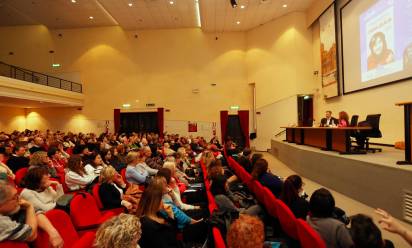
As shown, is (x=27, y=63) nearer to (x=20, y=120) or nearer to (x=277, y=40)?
(x=20, y=120)

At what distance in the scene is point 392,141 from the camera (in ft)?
24.3

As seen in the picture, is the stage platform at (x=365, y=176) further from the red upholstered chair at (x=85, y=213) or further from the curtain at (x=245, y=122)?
the curtain at (x=245, y=122)

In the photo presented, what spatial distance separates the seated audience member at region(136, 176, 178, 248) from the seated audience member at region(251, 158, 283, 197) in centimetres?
167

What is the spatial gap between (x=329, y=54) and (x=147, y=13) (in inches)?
316

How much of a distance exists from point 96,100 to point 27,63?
13.6 feet

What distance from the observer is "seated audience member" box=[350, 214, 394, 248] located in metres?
1.75

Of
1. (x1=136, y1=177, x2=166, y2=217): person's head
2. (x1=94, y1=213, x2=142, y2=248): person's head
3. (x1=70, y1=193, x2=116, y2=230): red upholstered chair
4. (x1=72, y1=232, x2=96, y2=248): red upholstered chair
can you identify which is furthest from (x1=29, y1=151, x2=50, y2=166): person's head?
(x1=94, y1=213, x2=142, y2=248): person's head

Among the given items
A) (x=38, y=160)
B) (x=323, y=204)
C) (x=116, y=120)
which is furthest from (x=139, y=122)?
(x=323, y=204)

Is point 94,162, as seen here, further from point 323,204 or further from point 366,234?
point 366,234

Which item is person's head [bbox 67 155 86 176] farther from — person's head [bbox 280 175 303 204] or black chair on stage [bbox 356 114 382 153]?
black chair on stage [bbox 356 114 382 153]

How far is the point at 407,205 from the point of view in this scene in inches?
146

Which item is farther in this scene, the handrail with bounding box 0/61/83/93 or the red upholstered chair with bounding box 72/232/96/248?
the handrail with bounding box 0/61/83/93

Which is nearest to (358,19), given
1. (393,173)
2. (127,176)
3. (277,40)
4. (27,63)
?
(277,40)

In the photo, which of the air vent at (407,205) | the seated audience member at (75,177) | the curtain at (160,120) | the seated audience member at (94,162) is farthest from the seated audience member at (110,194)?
the curtain at (160,120)
